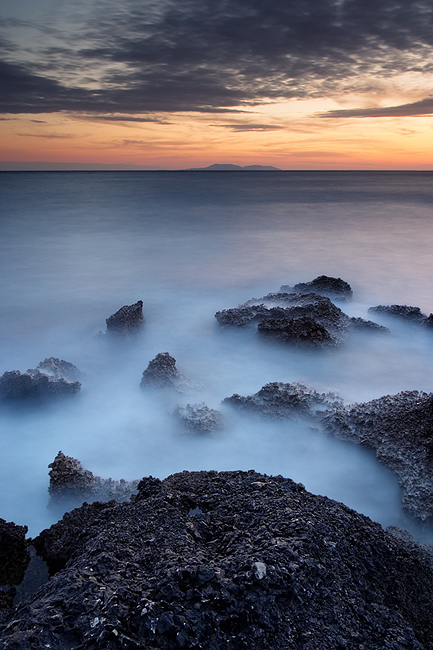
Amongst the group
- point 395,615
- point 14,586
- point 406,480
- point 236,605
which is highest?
point 236,605

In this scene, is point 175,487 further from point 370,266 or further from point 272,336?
point 370,266

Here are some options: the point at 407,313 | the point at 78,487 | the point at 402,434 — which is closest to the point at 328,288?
the point at 407,313

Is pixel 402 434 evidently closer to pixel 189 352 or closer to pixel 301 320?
pixel 301 320

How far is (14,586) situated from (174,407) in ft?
9.12

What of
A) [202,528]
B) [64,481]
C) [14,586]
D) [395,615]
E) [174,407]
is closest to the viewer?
[395,615]

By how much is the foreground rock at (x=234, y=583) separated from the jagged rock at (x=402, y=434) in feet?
2.96

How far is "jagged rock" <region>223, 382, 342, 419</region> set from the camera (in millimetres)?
5199

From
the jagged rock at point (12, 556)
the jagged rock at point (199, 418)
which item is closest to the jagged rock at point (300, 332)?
the jagged rock at point (199, 418)

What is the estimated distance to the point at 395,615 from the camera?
2225 millimetres

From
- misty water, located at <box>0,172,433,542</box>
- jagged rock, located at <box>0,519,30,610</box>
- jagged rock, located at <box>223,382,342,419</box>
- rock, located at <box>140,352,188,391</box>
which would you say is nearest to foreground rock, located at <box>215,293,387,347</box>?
misty water, located at <box>0,172,433,542</box>

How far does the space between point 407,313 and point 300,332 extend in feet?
9.06

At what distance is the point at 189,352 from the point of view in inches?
295

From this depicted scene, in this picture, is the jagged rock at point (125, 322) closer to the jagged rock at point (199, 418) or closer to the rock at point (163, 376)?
the rock at point (163, 376)

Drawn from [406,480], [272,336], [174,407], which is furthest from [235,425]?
[272,336]
